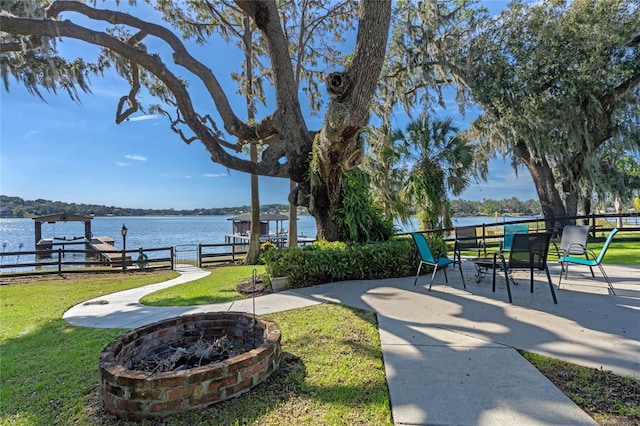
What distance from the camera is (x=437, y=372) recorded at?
2.10m

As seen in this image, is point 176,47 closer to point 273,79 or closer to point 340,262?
point 273,79

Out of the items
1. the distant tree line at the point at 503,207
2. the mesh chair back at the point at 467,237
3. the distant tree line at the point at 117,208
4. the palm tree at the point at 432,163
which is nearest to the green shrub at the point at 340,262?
the mesh chair back at the point at 467,237

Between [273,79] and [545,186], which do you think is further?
[545,186]

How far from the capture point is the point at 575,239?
4.87 meters

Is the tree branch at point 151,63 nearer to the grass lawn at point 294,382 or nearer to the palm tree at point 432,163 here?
the grass lawn at point 294,382

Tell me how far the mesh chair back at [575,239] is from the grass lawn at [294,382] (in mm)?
3332

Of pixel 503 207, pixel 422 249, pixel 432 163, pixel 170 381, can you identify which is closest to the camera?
pixel 170 381

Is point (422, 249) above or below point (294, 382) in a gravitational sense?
above

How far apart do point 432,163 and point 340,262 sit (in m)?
5.80

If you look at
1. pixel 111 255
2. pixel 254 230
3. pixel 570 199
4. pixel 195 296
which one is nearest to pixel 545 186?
pixel 570 199

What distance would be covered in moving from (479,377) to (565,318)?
5.76 ft

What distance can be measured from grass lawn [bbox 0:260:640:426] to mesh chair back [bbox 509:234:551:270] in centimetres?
178

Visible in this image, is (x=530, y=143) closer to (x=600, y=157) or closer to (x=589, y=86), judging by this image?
(x=589, y=86)

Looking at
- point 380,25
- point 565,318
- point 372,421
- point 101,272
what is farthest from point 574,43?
point 101,272
